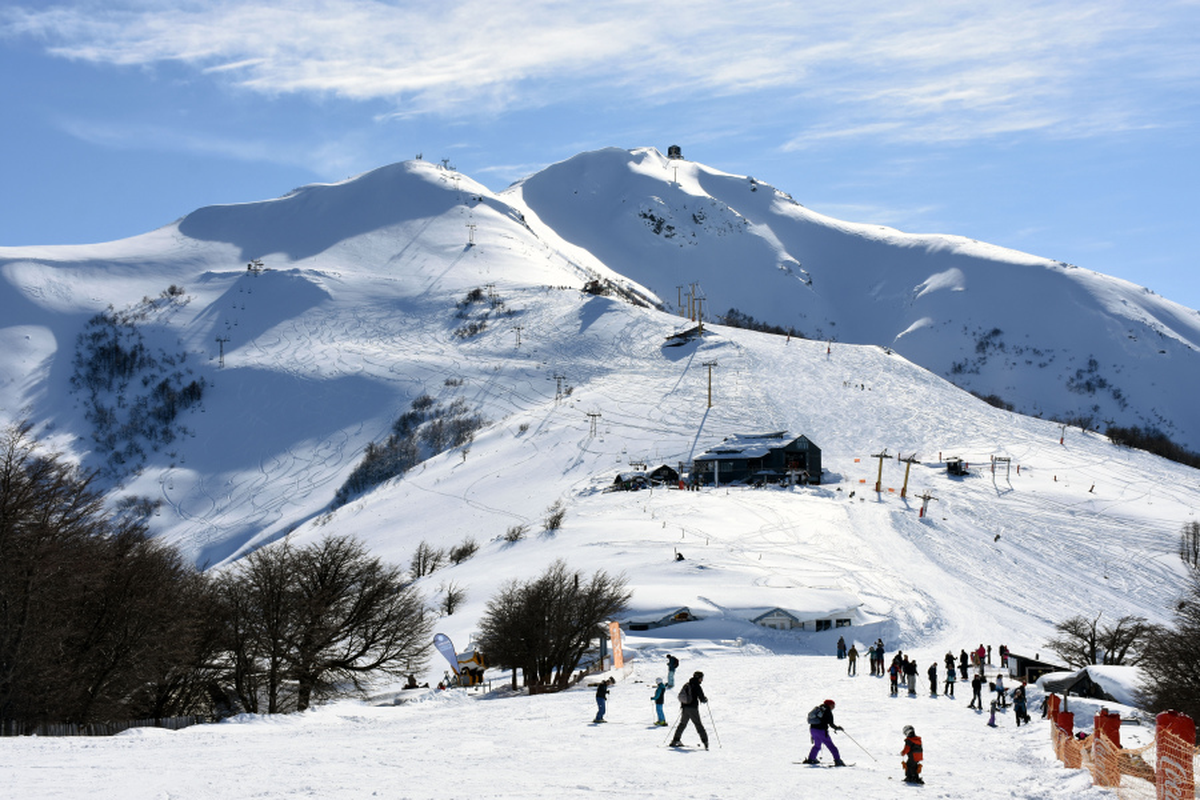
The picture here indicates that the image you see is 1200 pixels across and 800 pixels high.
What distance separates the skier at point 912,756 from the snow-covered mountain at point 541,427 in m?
30.5

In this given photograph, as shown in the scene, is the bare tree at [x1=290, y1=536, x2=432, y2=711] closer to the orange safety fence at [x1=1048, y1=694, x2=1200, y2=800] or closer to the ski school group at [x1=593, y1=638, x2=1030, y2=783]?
the ski school group at [x1=593, y1=638, x2=1030, y2=783]

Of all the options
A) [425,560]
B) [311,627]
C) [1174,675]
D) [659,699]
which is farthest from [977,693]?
[425,560]

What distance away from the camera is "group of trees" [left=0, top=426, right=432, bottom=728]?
24.1 m

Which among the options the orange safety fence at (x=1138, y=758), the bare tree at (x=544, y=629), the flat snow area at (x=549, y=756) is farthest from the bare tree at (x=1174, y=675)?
the bare tree at (x=544, y=629)

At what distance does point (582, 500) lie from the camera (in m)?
74.9

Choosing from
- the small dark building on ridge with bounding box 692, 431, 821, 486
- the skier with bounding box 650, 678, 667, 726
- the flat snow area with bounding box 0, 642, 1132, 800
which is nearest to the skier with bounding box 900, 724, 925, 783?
the flat snow area with bounding box 0, 642, 1132, 800

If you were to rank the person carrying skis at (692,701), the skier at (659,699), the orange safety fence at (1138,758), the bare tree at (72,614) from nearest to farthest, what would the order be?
the orange safety fence at (1138,758)
the person carrying skis at (692,701)
the skier at (659,699)
the bare tree at (72,614)

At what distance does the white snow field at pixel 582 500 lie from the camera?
57.5 ft

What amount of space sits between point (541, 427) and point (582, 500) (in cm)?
2405

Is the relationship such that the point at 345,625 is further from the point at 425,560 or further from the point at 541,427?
the point at 541,427

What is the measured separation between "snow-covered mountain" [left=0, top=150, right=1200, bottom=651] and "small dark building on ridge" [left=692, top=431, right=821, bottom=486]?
3732mm

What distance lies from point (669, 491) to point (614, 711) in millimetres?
49270

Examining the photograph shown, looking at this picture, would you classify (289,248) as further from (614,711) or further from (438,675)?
(614,711)

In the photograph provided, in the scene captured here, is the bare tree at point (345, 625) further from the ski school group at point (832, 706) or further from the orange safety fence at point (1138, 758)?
the orange safety fence at point (1138, 758)
